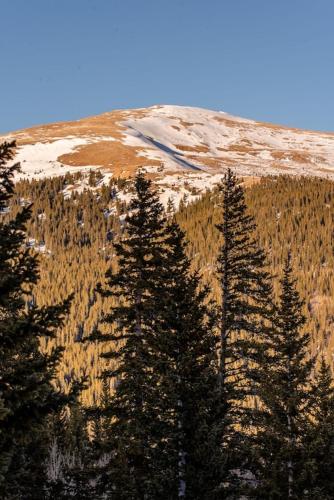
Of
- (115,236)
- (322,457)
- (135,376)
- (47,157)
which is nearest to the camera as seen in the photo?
(135,376)

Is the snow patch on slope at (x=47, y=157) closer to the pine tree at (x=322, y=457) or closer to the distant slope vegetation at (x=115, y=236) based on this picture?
the distant slope vegetation at (x=115, y=236)

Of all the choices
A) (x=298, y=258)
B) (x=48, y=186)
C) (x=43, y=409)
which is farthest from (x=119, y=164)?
(x=43, y=409)

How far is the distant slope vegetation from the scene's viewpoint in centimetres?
6900

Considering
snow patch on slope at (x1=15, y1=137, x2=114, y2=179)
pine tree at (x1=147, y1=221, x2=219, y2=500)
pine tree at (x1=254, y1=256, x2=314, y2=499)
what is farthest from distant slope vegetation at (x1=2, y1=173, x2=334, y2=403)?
pine tree at (x1=147, y1=221, x2=219, y2=500)

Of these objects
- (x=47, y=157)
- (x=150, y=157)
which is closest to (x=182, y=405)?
(x=150, y=157)

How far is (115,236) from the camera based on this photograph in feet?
306

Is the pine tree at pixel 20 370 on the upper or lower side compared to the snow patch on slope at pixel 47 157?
lower

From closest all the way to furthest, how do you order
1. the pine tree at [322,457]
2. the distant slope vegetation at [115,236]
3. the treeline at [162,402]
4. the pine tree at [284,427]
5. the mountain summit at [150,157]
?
the treeline at [162,402] < the pine tree at [322,457] < the pine tree at [284,427] < the distant slope vegetation at [115,236] < the mountain summit at [150,157]

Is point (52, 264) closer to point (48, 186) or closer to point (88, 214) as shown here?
point (88, 214)

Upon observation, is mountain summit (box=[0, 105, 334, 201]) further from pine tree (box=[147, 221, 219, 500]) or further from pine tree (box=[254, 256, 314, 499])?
pine tree (box=[147, 221, 219, 500])

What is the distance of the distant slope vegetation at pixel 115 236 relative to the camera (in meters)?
69.0

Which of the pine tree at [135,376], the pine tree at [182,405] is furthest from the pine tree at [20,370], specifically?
the pine tree at [135,376]

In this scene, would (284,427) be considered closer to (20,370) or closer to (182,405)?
(182,405)

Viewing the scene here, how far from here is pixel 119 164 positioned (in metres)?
120
